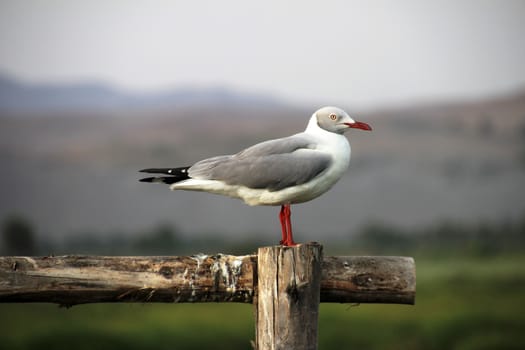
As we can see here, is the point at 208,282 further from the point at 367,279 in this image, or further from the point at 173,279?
the point at 367,279

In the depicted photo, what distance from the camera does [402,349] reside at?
33.9ft

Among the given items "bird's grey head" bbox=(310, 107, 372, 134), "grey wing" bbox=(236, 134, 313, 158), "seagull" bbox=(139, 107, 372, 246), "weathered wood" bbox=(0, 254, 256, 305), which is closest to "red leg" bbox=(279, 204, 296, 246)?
"seagull" bbox=(139, 107, 372, 246)

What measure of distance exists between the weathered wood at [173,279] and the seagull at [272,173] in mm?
480

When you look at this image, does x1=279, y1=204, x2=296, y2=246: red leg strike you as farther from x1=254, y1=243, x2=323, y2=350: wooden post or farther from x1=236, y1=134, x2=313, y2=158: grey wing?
x1=254, y1=243, x2=323, y2=350: wooden post

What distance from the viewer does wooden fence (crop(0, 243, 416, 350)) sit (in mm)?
3031

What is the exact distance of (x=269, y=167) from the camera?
3674mm

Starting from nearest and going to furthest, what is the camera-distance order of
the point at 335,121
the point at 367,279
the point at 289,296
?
the point at 289,296
the point at 367,279
the point at 335,121

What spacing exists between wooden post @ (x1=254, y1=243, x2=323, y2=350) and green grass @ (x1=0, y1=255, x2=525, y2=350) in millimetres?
5956

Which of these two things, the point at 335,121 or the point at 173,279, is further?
the point at 335,121

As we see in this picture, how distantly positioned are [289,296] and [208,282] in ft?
1.10

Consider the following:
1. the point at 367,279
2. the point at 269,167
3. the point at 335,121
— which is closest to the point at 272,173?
the point at 269,167

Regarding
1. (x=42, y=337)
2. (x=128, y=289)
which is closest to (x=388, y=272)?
(x=128, y=289)

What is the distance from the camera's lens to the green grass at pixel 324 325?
10312 millimetres

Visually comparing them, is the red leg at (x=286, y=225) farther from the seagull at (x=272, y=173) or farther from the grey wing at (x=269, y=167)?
the grey wing at (x=269, y=167)
